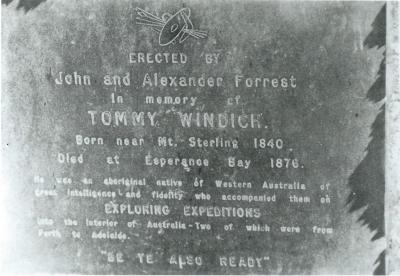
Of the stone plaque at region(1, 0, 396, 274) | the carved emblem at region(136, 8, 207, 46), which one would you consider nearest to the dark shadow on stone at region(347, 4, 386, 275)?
the stone plaque at region(1, 0, 396, 274)

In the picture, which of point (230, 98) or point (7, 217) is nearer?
point (230, 98)

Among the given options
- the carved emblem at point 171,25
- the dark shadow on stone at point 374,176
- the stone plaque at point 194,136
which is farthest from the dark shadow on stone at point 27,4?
the dark shadow on stone at point 374,176

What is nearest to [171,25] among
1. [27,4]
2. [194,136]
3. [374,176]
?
[194,136]

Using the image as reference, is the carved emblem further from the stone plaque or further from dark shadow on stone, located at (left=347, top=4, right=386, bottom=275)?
dark shadow on stone, located at (left=347, top=4, right=386, bottom=275)

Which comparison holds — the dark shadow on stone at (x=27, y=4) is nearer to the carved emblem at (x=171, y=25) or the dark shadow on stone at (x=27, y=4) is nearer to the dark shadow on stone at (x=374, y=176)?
the carved emblem at (x=171, y=25)

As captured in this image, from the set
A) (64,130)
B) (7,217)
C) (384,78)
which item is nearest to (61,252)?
(7,217)

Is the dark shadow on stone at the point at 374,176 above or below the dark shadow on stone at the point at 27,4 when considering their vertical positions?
below

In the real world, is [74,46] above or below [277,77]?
above

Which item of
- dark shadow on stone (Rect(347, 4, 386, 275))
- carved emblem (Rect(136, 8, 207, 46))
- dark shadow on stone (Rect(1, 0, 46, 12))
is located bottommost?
dark shadow on stone (Rect(347, 4, 386, 275))

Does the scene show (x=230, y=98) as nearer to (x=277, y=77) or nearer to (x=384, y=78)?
(x=277, y=77)
